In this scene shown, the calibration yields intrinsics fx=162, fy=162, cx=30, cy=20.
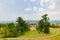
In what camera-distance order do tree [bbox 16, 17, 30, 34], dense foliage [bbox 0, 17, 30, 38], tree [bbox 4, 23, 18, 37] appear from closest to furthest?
1. tree [bbox 4, 23, 18, 37]
2. dense foliage [bbox 0, 17, 30, 38]
3. tree [bbox 16, 17, 30, 34]

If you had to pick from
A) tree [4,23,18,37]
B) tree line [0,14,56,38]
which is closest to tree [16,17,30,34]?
tree line [0,14,56,38]

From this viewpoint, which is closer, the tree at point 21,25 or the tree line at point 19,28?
the tree line at point 19,28

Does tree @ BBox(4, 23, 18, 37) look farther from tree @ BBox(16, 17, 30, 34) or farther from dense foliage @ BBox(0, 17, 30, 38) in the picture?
tree @ BBox(16, 17, 30, 34)

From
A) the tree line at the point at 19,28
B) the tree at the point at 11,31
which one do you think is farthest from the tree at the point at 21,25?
the tree at the point at 11,31

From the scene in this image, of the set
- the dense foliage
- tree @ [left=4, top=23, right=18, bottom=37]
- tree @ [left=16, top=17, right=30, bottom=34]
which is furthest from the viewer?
tree @ [left=16, top=17, right=30, bottom=34]

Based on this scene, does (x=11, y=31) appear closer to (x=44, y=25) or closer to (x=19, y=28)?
(x=19, y=28)

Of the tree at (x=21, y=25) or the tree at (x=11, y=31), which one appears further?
the tree at (x=21, y=25)

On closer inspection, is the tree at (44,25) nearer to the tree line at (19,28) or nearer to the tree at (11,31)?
the tree line at (19,28)

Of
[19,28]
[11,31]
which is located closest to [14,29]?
[11,31]

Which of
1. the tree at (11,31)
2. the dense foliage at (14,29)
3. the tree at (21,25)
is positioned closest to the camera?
the tree at (11,31)

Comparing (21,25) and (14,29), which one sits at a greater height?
(21,25)

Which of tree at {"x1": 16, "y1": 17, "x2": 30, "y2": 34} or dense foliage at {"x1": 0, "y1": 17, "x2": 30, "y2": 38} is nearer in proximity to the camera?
dense foliage at {"x1": 0, "y1": 17, "x2": 30, "y2": 38}

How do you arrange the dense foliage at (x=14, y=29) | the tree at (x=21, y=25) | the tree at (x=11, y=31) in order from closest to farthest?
1. the tree at (x=11, y=31)
2. the dense foliage at (x=14, y=29)
3. the tree at (x=21, y=25)

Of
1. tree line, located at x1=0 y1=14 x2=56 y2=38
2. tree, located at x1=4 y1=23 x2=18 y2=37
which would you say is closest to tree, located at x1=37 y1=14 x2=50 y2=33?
tree line, located at x1=0 y1=14 x2=56 y2=38
